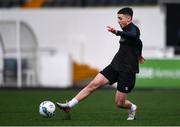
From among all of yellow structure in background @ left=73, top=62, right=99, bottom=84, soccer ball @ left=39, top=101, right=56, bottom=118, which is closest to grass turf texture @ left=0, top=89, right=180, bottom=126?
soccer ball @ left=39, top=101, right=56, bottom=118

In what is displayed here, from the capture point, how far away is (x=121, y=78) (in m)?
17.4

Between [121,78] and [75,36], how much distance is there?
2739cm

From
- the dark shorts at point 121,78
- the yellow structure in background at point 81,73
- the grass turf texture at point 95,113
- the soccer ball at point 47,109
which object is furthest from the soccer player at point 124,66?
the yellow structure in background at point 81,73

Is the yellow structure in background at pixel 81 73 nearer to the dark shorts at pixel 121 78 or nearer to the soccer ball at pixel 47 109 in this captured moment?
the soccer ball at pixel 47 109

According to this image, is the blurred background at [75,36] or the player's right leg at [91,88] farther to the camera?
the blurred background at [75,36]

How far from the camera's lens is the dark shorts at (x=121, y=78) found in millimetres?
17297

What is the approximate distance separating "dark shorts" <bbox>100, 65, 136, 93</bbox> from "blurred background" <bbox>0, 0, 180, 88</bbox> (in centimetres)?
2158

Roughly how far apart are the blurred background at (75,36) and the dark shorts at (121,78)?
850 inches

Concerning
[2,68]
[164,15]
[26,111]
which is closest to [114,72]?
[26,111]

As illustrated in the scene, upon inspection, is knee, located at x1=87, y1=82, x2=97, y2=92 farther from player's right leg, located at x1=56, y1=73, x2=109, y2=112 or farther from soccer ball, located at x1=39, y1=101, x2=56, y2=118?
soccer ball, located at x1=39, y1=101, x2=56, y2=118

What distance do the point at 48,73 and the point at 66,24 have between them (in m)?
5.28

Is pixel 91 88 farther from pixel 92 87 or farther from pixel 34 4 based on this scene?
pixel 34 4

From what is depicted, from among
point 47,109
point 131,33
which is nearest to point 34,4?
point 47,109

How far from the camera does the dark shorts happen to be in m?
17.3
